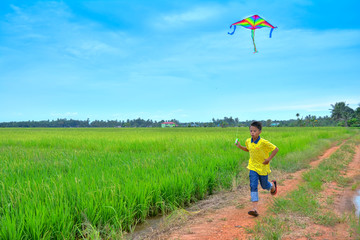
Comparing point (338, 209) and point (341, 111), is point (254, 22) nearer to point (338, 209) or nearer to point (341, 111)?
point (338, 209)

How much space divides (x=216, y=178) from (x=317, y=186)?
7.80ft

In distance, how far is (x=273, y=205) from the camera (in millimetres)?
4578

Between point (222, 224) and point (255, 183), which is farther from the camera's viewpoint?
point (255, 183)

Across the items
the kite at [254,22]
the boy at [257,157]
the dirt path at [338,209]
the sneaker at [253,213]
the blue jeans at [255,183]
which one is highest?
the kite at [254,22]

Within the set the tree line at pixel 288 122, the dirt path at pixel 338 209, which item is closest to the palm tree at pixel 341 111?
the tree line at pixel 288 122

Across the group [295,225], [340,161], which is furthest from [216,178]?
[340,161]

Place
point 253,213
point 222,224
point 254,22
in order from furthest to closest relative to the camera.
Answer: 1. point 254,22
2. point 253,213
3. point 222,224

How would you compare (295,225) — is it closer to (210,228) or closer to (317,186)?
(210,228)

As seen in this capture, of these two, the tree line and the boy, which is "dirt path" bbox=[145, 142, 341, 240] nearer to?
the boy

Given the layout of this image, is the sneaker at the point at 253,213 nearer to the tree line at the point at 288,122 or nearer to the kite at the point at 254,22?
the kite at the point at 254,22

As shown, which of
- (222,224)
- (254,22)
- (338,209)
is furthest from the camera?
(254,22)

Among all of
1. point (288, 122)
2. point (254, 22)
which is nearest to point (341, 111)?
point (288, 122)

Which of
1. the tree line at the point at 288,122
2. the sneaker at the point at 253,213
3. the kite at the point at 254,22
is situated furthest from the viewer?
the tree line at the point at 288,122

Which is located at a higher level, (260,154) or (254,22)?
(254,22)
